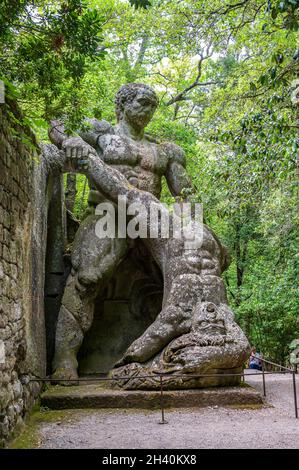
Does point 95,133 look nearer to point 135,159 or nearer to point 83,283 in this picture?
point 135,159

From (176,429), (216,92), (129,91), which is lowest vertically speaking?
(176,429)

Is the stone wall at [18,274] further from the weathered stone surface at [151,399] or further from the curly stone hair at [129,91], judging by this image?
the curly stone hair at [129,91]

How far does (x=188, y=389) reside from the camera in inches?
213

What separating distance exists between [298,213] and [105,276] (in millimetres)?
4208

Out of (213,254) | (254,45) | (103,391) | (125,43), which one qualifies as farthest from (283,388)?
(125,43)

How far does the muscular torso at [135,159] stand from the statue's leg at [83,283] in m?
0.99

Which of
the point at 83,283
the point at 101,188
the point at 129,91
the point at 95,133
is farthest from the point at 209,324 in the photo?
the point at 129,91

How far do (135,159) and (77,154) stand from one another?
1.00 m

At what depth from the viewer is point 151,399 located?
530cm

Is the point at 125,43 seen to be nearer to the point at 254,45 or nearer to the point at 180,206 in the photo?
the point at 254,45

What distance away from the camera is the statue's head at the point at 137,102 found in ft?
24.5

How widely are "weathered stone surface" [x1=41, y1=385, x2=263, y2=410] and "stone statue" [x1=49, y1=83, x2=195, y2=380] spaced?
0.89 meters

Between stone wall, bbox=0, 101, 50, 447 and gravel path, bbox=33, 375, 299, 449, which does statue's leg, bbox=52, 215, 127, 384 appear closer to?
stone wall, bbox=0, 101, 50, 447

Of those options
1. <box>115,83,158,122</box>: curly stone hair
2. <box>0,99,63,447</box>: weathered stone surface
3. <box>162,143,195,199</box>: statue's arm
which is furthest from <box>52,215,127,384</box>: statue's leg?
<box>115,83,158,122</box>: curly stone hair
